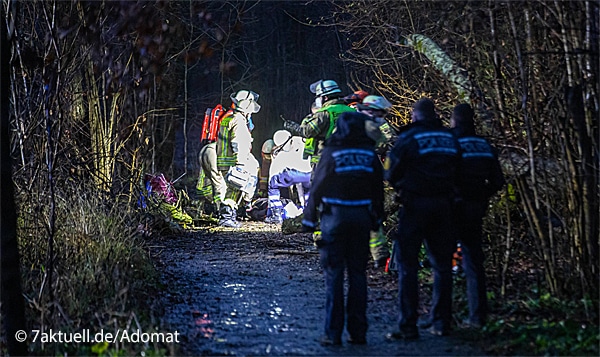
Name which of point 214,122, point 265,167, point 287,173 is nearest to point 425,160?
point 287,173

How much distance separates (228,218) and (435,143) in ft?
39.0

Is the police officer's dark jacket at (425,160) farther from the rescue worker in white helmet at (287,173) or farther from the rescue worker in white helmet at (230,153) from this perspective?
the rescue worker in white helmet at (230,153)

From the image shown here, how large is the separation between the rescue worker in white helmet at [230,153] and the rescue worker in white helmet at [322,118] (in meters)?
6.38

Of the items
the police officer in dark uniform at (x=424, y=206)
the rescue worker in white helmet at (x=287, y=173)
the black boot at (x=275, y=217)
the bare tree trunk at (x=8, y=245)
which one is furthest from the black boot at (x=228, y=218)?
the bare tree trunk at (x=8, y=245)

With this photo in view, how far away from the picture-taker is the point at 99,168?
1329cm

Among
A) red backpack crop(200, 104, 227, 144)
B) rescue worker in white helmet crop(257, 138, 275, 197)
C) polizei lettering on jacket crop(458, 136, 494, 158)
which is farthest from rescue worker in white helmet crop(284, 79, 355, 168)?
rescue worker in white helmet crop(257, 138, 275, 197)

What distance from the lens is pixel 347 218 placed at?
23.5 ft

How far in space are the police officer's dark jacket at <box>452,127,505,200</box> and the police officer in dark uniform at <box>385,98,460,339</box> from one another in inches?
10.7

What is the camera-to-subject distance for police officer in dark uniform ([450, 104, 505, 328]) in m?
7.71

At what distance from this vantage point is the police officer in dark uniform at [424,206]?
7.34m

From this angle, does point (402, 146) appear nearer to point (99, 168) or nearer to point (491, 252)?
point (491, 252)

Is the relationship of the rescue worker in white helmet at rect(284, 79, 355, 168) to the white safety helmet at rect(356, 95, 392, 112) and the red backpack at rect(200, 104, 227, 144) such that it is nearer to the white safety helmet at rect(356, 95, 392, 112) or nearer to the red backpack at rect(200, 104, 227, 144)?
the white safety helmet at rect(356, 95, 392, 112)

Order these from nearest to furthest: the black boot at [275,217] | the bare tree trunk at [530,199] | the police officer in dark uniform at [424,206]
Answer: the police officer in dark uniform at [424,206]
the bare tree trunk at [530,199]
the black boot at [275,217]

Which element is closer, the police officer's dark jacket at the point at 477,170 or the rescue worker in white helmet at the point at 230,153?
the police officer's dark jacket at the point at 477,170
